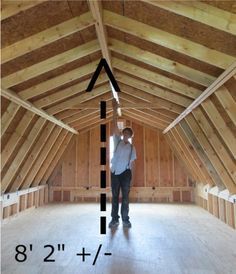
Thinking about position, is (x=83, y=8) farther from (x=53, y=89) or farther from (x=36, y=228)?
(x=36, y=228)

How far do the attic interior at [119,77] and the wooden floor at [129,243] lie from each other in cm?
65

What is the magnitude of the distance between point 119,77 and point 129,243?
8.45 ft

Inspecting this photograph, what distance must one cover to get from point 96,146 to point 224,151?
4.65 metres

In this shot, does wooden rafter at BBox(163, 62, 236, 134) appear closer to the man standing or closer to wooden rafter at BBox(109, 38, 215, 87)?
wooden rafter at BBox(109, 38, 215, 87)

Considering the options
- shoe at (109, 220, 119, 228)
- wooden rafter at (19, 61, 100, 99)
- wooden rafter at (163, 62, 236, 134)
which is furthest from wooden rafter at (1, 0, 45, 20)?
shoe at (109, 220, 119, 228)

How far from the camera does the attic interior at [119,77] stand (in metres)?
2.60

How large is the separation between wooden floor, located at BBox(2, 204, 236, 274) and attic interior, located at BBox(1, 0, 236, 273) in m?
0.65

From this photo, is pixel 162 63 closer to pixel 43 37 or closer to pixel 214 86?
pixel 214 86

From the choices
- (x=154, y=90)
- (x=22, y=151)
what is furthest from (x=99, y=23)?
(x=22, y=151)

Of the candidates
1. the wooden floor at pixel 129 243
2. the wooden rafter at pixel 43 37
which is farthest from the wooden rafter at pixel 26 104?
the wooden floor at pixel 129 243

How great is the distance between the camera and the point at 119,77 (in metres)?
4.60

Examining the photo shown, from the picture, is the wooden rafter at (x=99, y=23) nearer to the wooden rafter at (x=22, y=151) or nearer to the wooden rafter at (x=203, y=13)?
the wooden rafter at (x=203, y=13)

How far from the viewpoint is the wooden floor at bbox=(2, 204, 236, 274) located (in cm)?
274

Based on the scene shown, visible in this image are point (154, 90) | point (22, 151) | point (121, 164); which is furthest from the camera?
point (22, 151)
